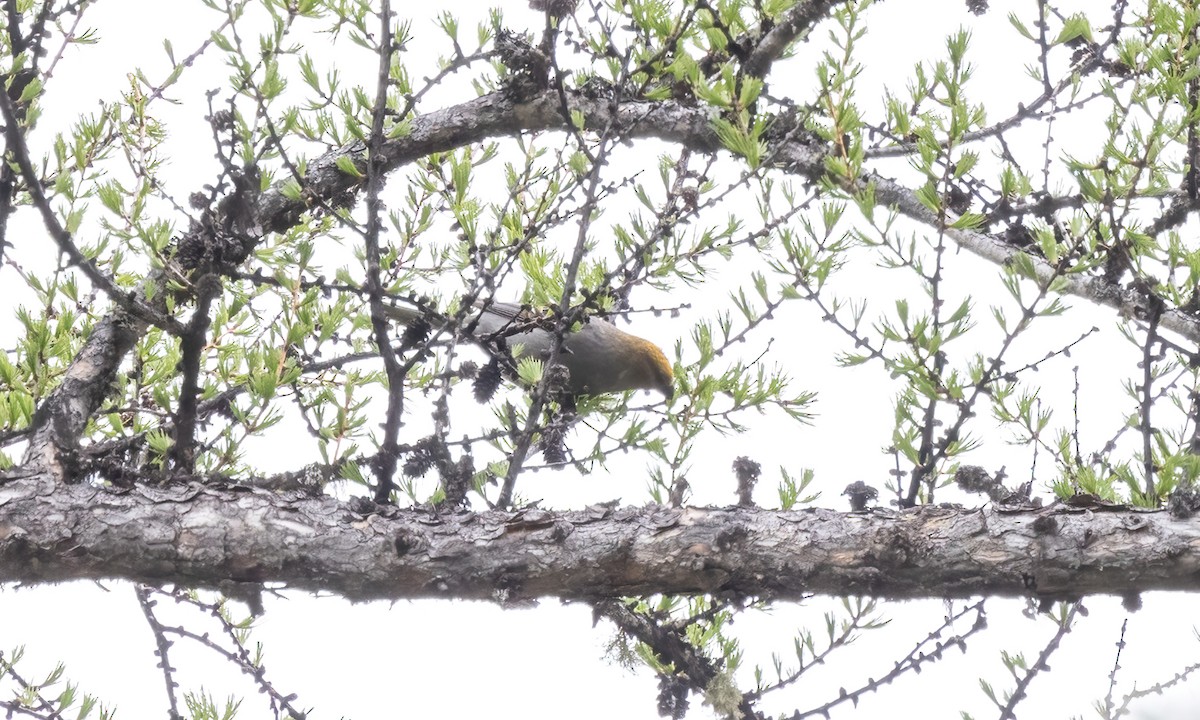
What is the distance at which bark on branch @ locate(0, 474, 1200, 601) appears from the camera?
6.49 ft

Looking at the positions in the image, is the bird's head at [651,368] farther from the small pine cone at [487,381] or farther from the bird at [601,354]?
the small pine cone at [487,381]

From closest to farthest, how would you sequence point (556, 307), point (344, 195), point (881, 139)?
point (556, 307) → point (344, 195) → point (881, 139)

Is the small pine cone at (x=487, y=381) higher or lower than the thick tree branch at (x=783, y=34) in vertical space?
lower

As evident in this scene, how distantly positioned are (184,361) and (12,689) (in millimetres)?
1140

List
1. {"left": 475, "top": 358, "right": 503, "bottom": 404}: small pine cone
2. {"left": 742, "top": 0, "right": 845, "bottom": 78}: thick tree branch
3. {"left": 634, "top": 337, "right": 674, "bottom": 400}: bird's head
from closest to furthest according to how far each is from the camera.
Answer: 1. {"left": 475, "top": 358, "right": 503, "bottom": 404}: small pine cone
2. {"left": 742, "top": 0, "right": 845, "bottom": 78}: thick tree branch
3. {"left": 634, "top": 337, "right": 674, "bottom": 400}: bird's head

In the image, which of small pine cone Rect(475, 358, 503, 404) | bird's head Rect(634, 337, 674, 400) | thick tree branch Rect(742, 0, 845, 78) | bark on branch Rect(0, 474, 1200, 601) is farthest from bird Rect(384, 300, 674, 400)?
bark on branch Rect(0, 474, 1200, 601)

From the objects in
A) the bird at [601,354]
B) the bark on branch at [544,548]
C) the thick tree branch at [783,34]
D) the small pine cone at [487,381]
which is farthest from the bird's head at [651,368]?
the bark on branch at [544,548]

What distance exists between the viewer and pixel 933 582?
200 centimetres

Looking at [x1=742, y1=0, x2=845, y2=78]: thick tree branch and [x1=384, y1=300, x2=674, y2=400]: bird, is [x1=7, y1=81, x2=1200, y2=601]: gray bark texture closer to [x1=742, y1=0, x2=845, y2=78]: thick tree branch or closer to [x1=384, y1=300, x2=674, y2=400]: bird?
[x1=742, y1=0, x2=845, y2=78]: thick tree branch

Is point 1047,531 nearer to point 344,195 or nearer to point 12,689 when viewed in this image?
point 344,195

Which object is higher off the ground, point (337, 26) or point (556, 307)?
point (337, 26)

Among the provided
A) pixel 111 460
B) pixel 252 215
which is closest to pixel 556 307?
pixel 252 215

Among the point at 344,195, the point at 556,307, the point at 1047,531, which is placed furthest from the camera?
the point at 344,195

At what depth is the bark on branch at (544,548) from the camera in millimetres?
1979
